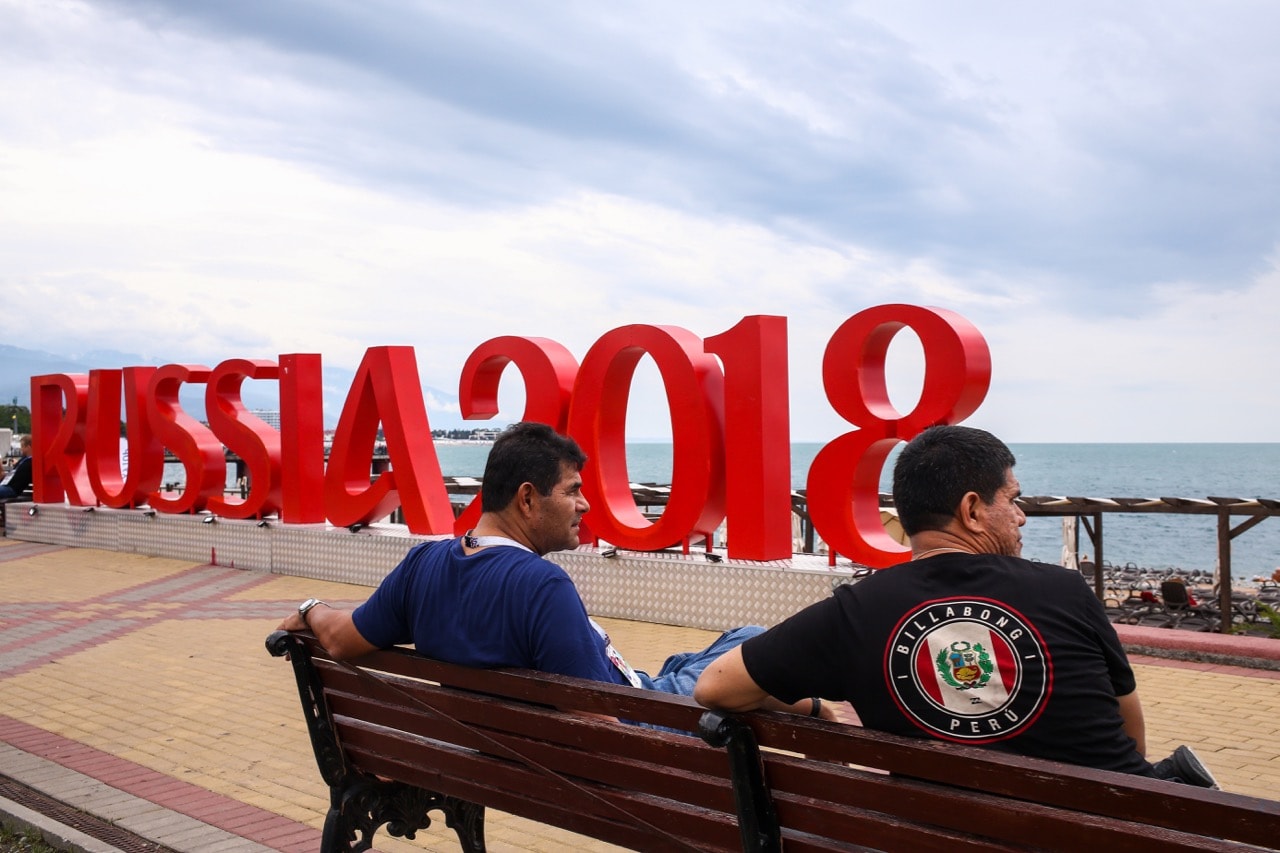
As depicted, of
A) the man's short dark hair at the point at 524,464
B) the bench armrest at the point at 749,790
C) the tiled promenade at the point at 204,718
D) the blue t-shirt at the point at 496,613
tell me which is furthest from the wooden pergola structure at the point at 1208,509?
the bench armrest at the point at 749,790

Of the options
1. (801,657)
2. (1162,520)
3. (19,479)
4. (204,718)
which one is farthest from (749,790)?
(1162,520)

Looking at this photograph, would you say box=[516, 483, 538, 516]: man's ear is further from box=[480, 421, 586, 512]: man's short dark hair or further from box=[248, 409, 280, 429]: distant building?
box=[248, 409, 280, 429]: distant building

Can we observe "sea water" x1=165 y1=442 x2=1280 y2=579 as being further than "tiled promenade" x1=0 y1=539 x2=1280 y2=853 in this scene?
Yes

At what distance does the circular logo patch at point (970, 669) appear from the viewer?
8.44ft

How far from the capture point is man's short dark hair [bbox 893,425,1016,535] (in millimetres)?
2838

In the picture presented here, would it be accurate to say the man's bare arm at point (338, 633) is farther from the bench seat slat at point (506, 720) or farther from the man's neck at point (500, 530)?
the man's neck at point (500, 530)

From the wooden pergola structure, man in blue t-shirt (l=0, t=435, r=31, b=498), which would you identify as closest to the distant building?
man in blue t-shirt (l=0, t=435, r=31, b=498)

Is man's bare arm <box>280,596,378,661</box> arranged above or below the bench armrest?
above

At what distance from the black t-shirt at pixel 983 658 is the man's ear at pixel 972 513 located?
0.40 feet

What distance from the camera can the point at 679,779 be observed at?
121 inches

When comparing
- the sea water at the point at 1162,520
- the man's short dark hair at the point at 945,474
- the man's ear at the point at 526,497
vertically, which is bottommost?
the sea water at the point at 1162,520

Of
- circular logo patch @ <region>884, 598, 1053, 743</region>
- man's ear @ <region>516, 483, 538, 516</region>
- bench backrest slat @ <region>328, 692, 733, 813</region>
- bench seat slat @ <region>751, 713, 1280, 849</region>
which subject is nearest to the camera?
bench seat slat @ <region>751, 713, 1280, 849</region>

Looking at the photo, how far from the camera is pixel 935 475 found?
9.45ft

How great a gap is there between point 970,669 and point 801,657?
1.28ft
